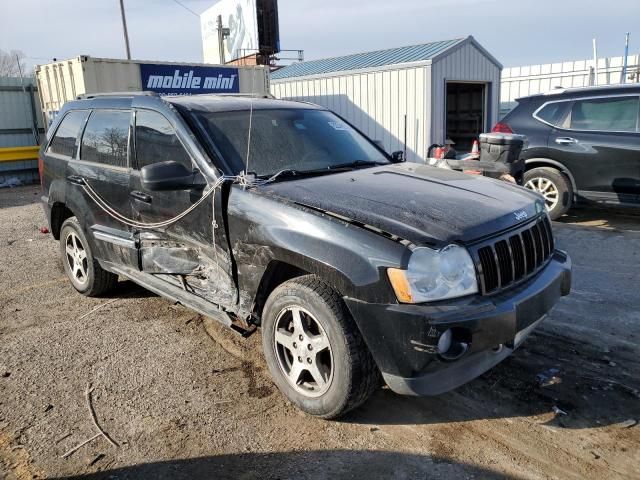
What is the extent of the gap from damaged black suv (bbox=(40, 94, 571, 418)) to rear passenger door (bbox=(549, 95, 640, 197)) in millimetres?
4288

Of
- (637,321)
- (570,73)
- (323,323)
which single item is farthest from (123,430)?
(570,73)

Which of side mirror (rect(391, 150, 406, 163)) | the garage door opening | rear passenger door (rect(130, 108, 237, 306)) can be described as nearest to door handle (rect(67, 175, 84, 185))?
rear passenger door (rect(130, 108, 237, 306))

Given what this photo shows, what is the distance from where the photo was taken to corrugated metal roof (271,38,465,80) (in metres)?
12.3

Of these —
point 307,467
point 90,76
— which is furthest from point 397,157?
point 90,76

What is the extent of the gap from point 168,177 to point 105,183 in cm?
131

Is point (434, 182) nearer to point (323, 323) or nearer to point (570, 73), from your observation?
point (323, 323)

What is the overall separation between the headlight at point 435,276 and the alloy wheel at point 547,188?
5567mm

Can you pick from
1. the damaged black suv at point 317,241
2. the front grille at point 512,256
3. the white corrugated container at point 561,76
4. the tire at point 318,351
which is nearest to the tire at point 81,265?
the damaged black suv at point 317,241

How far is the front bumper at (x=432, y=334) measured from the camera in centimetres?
256

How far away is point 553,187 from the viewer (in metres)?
7.66

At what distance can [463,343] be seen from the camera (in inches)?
104

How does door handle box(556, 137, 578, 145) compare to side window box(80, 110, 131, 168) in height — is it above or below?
below

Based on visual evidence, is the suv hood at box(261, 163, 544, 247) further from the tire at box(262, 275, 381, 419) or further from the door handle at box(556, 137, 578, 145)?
the door handle at box(556, 137, 578, 145)

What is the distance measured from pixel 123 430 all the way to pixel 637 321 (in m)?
3.86
